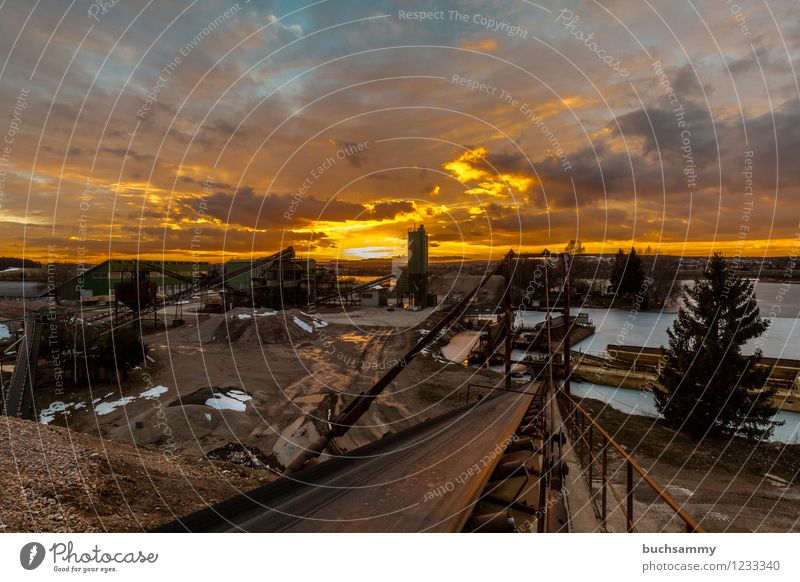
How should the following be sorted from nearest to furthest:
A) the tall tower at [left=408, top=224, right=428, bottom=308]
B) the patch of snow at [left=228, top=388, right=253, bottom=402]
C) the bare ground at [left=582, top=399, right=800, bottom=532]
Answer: the bare ground at [left=582, top=399, right=800, bottom=532] → the patch of snow at [left=228, top=388, right=253, bottom=402] → the tall tower at [left=408, top=224, right=428, bottom=308]

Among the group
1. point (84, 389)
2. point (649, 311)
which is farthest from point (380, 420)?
point (649, 311)

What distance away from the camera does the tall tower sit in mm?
47969

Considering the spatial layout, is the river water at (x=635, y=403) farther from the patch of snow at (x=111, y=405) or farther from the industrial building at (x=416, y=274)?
the industrial building at (x=416, y=274)

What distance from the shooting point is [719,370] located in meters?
18.3

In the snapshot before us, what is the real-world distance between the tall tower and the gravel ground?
130 feet

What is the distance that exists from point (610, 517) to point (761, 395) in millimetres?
16609

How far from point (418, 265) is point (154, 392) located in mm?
35298

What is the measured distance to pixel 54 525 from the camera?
5.82 metres

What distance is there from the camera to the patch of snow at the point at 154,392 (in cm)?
1676

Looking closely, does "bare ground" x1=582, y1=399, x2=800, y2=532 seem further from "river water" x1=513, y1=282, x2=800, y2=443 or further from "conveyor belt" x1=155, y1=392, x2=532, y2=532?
"conveyor belt" x1=155, y1=392, x2=532, y2=532

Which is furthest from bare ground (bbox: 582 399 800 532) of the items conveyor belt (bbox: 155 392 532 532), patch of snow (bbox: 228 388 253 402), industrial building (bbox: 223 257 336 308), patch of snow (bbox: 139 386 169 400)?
industrial building (bbox: 223 257 336 308)

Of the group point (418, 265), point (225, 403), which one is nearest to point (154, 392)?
point (225, 403)

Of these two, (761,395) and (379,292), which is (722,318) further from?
(379,292)

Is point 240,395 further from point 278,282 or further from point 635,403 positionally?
point 278,282
